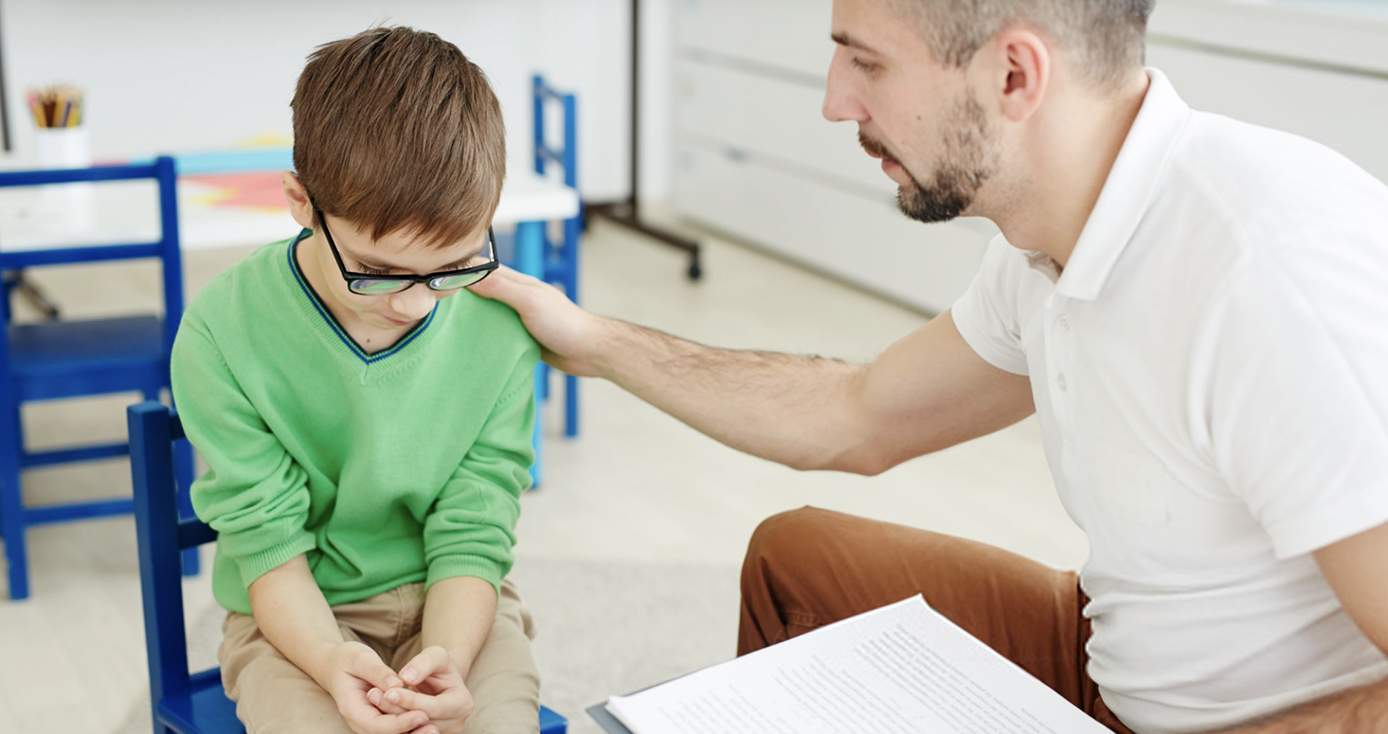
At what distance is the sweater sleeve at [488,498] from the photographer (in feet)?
4.09

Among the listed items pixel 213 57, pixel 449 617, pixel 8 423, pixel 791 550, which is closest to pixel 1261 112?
pixel 791 550

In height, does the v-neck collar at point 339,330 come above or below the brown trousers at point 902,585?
above

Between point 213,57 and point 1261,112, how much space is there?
286cm

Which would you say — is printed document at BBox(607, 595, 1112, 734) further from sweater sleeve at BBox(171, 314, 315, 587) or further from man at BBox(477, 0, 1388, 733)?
sweater sleeve at BBox(171, 314, 315, 587)

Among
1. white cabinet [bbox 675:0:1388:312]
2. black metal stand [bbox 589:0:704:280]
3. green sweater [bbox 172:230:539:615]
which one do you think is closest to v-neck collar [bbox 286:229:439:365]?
green sweater [bbox 172:230:539:615]

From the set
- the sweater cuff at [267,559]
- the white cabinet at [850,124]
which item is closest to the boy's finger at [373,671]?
the sweater cuff at [267,559]

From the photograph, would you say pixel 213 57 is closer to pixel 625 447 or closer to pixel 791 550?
pixel 625 447

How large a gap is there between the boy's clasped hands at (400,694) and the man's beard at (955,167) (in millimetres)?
540

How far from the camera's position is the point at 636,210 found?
434 centimetres

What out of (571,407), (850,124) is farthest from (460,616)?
(850,124)

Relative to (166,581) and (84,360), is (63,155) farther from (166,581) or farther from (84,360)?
(166,581)

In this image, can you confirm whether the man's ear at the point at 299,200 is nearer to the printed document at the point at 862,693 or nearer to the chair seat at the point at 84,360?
the printed document at the point at 862,693

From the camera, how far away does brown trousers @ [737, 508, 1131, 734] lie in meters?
1.31

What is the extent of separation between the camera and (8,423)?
205cm
